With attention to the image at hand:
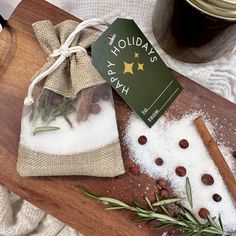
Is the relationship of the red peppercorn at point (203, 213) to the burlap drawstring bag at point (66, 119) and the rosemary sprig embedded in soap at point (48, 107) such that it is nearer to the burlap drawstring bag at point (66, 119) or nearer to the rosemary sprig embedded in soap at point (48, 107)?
the burlap drawstring bag at point (66, 119)

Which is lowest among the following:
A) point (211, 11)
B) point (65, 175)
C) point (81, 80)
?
point (65, 175)

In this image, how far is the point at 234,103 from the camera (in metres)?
0.63

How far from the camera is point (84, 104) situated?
57cm

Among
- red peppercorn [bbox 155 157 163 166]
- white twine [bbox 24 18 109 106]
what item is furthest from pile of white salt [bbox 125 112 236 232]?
white twine [bbox 24 18 109 106]

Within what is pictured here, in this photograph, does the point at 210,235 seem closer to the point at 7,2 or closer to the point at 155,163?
the point at 155,163

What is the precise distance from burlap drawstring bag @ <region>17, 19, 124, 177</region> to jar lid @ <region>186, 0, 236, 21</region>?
0.15m

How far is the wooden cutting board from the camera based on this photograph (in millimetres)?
566

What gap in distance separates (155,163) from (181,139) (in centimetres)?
5

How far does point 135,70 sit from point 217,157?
0.16 m

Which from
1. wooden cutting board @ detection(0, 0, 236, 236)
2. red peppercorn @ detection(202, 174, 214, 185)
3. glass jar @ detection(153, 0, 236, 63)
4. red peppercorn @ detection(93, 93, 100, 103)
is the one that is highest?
glass jar @ detection(153, 0, 236, 63)

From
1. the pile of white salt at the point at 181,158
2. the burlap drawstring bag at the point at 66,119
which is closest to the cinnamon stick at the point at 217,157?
the pile of white salt at the point at 181,158

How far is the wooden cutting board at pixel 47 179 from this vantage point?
1.86 ft

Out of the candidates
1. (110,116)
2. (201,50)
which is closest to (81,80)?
(110,116)

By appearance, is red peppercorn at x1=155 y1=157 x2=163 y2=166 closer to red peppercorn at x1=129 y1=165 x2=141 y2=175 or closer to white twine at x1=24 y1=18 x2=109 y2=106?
red peppercorn at x1=129 y1=165 x2=141 y2=175
